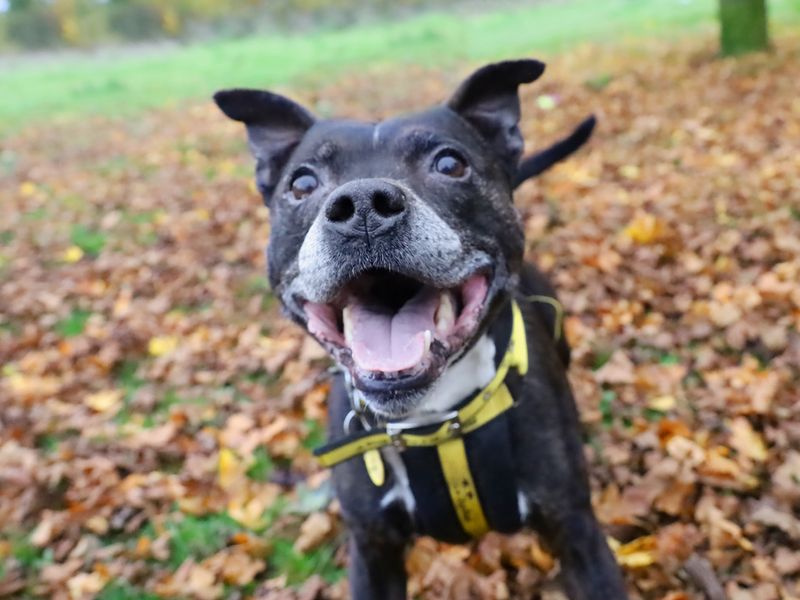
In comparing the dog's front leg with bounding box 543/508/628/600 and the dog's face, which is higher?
the dog's face

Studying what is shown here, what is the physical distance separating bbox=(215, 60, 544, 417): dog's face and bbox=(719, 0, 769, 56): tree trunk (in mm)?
8462

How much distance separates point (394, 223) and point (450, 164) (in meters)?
0.56

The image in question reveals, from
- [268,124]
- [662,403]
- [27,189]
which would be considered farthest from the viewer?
[27,189]

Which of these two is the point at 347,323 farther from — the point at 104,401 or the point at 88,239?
the point at 88,239

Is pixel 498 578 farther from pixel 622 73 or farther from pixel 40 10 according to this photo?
pixel 40 10

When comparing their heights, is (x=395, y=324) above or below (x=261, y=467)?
above

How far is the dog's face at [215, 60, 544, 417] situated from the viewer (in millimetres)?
2123

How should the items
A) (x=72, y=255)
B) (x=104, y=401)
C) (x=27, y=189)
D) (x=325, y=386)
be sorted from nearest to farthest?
(x=325, y=386), (x=104, y=401), (x=72, y=255), (x=27, y=189)

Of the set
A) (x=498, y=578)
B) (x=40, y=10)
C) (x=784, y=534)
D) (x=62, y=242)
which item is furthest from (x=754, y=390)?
(x=40, y=10)

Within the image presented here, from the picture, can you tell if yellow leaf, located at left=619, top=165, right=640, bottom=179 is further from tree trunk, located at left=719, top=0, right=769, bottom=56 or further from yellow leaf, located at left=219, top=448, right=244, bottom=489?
yellow leaf, located at left=219, top=448, right=244, bottom=489

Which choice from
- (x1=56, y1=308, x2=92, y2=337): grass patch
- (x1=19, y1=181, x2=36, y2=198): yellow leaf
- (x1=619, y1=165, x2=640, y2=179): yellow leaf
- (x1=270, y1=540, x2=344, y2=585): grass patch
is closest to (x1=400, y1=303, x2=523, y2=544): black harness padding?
(x1=270, y1=540, x2=344, y2=585): grass patch

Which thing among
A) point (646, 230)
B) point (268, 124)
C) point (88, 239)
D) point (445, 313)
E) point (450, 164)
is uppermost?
point (268, 124)

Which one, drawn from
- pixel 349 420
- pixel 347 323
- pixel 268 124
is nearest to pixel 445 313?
pixel 347 323

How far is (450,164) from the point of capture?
255 centimetres
